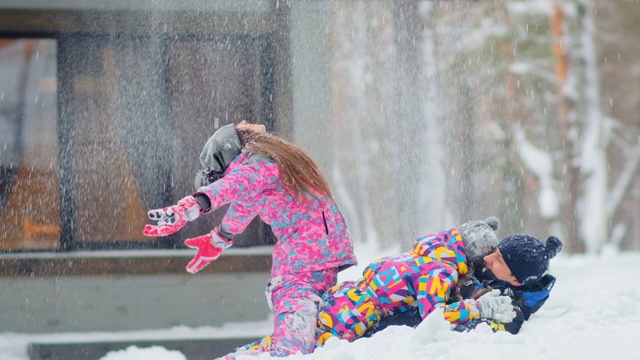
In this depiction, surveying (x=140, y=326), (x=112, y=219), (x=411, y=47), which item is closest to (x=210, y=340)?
(x=140, y=326)

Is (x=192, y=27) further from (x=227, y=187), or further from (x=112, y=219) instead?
(x=227, y=187)

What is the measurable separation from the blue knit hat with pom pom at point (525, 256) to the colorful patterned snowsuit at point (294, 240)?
87cm

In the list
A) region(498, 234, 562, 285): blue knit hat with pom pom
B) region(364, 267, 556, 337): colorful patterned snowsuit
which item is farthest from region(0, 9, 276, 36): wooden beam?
region(498, 234, 562, 285): blue knit hat with pom pom

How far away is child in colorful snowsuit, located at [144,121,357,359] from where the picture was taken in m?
4.66

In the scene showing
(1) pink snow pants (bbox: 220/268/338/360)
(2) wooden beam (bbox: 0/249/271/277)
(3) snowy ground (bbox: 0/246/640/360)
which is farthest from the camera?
(2) wooden beam (bbox: 0/249/271/277)

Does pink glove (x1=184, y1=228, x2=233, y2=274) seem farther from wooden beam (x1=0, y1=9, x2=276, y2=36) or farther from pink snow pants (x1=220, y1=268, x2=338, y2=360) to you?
wooden beam (x1=0, y1=9, x2=276, y2=36)

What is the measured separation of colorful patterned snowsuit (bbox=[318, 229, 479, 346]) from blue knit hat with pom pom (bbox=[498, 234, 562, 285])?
0.23 m

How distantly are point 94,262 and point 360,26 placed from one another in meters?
19.7

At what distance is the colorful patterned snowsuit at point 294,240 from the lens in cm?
464

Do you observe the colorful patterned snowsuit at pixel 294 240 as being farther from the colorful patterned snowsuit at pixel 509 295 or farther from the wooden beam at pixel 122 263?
the wooden beam at pixel 122 263

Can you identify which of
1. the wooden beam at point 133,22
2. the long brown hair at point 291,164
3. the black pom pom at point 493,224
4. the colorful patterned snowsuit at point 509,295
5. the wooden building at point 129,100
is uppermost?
the wooden beam at point 133,22

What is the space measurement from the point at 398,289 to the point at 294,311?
1.77 ft

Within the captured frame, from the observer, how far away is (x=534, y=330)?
4.39 metres

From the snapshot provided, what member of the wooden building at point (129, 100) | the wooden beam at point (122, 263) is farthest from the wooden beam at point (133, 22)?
the wooden beam at point (122, 263)
